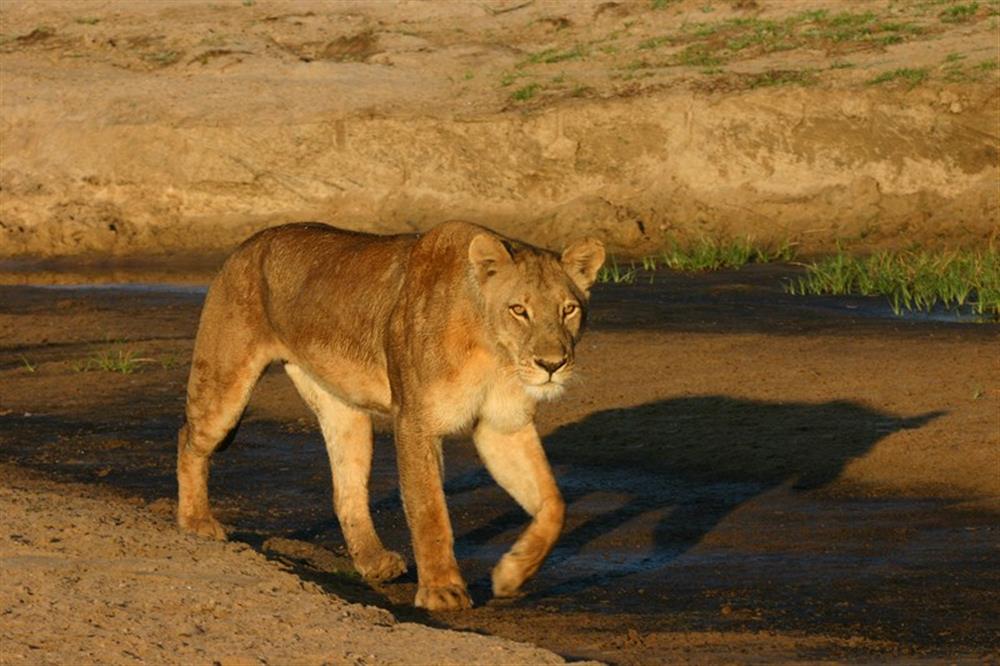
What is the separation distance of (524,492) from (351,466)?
1.15m

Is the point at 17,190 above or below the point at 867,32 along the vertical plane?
below

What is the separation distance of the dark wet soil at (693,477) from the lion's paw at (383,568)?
→ 0.08 meters

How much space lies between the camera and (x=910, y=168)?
2073 cm

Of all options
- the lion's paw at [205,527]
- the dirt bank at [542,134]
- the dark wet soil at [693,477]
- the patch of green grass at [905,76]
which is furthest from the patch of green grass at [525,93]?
the lion's paw at [205,527]

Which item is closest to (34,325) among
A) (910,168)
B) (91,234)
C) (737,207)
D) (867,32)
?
(91,234)

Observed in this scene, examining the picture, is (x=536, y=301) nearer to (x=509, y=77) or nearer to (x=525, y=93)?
(x=525, y=93)

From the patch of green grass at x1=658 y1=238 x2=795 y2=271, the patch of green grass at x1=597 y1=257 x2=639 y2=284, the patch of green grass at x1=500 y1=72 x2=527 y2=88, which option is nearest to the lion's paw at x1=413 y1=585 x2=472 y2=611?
the patch of green grass at x1=597 y1=257 x2=639 y2=284

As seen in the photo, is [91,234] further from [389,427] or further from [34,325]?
[389,427]

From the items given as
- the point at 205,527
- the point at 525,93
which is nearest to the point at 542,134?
the point at 525,93

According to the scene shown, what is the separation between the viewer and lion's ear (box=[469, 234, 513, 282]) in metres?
7.44

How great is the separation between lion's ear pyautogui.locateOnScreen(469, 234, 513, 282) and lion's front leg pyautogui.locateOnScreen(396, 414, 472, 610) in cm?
58

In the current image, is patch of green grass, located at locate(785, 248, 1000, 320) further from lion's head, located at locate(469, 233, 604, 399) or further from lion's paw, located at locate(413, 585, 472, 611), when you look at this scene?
lion's paw, located at locate(413, 585, 472, 611)

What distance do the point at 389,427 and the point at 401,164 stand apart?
10.1 meters

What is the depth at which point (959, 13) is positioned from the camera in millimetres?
23219
